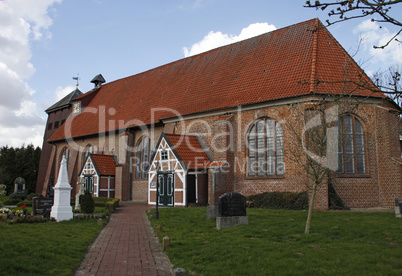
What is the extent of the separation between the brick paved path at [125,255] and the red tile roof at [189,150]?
9.85m

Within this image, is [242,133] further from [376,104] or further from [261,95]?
[376,104]

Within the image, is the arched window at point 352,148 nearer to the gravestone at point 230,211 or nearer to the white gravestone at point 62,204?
the gravestone at point 230,211

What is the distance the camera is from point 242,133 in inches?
847

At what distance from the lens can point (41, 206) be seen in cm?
1567

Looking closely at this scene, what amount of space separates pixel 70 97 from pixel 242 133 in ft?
97.3

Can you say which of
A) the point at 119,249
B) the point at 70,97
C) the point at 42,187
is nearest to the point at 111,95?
the point at 70,97

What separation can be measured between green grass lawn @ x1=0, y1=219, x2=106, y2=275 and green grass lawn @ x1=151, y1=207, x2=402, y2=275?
226 centimetres

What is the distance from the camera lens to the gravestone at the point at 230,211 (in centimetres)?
1212

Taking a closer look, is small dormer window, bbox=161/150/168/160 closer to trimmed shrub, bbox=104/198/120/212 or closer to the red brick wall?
the red brick wall

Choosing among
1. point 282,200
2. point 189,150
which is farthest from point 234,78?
point 282,200

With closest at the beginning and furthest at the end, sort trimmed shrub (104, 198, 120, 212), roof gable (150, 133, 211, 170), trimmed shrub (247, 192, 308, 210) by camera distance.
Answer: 1. trimmed shrub (247, 192, 308, 210)
2. trimmed shrub (104, 198, 120, 212)
3. roof gable (150, 133, 211, 170)

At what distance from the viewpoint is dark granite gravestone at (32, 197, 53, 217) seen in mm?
15531

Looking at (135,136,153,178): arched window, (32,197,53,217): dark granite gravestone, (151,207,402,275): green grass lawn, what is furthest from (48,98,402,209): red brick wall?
(32,197,53,217): dark granite gravestone

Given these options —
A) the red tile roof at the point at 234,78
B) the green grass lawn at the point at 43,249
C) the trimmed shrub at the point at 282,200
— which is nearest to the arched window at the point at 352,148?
the red tile roof at the point at 234,78
